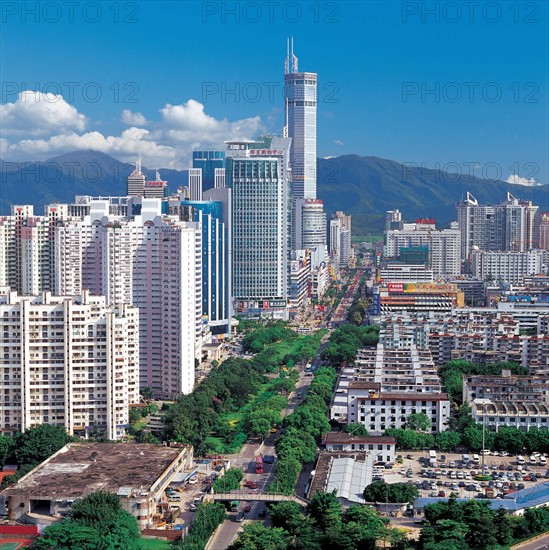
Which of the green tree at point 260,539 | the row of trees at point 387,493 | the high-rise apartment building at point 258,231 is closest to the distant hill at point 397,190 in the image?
the high-rise apartment building at point 258,231

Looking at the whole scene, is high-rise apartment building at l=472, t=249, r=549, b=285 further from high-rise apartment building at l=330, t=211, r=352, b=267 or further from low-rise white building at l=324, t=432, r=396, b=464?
low-rise white building at l=324, t=432, r=396, b=464

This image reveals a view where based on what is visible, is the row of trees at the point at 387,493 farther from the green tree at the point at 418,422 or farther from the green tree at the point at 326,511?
the green tree at the point at 418,422

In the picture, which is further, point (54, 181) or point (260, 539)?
point (54, 181)

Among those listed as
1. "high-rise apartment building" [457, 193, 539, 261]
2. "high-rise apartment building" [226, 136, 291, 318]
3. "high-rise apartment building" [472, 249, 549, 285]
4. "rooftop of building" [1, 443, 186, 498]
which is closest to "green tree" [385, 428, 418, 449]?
"rooftop of building" [1, 443, 186, 498]

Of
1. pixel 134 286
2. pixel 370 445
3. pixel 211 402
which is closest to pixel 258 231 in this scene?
pixel 134 286

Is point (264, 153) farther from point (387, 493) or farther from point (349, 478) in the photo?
point (387, 493)

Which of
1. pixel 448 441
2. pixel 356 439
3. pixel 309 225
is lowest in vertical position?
pixel 448 441

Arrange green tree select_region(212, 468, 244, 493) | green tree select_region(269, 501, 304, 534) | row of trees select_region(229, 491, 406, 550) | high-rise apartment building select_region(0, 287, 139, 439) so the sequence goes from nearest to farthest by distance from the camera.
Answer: row of trees select_region(229, 491, 406, 550) < green tree select_region(269, 501, 304, 534) < green tree select_region(212, 468, 244, 493) < high-rise apartment building select_region(0, 287, 139, 439)
